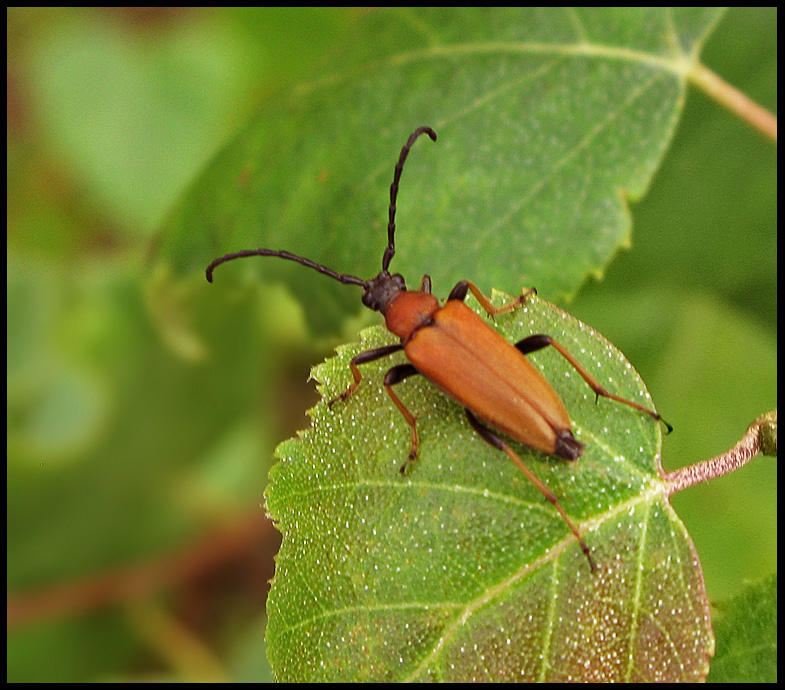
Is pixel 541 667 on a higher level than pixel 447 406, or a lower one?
lower

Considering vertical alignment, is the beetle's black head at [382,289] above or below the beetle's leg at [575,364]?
above

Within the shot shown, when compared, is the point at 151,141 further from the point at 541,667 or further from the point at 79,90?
the point at 541,667

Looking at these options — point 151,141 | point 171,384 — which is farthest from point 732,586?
point 151,141

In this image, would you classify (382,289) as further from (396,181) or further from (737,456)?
(737,456)

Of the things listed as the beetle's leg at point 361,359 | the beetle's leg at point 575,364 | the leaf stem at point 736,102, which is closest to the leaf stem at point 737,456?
the beetle's leg at point 575,364

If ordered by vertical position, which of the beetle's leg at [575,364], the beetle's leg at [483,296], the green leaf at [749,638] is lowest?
the green leaf at [749,638]

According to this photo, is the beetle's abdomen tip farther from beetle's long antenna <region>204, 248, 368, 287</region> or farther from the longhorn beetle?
beetle's long antenna <region>204, 248, 368, 287</region>

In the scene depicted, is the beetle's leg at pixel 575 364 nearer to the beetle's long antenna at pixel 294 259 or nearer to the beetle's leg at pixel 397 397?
the beetle's leg at pixel 397 397
